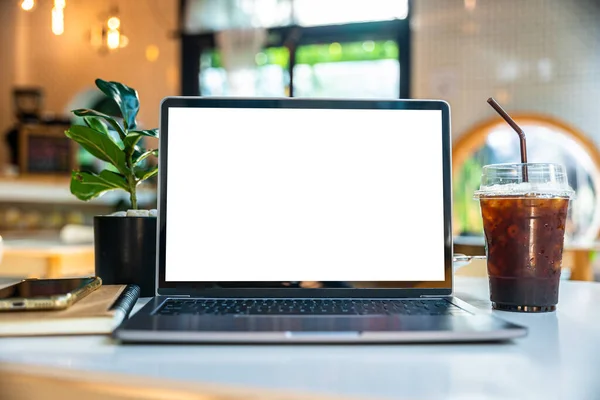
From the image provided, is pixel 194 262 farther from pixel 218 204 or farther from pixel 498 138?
pixel 498 138

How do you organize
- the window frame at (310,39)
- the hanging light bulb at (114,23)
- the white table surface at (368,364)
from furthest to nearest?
1. the window frame at (310,39)
2. the hanging light bulb at (114,23)
3. the white table surface at (368,364)

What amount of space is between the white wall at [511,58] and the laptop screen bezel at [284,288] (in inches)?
145

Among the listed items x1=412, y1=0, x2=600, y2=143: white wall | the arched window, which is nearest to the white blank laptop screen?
the arched window

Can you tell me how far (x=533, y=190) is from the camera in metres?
0.75

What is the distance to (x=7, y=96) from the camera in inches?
216

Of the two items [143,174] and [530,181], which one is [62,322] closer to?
[143,174]

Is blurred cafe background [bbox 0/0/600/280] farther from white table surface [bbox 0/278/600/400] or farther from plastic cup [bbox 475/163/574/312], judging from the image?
white table surface [bbox 0/278/600/400]

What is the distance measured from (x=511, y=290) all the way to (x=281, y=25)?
452 cm

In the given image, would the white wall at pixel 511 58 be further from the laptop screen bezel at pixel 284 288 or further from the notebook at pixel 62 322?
the notebook at pixel 62 322

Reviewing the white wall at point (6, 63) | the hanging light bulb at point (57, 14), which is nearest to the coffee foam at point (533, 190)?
the hanging light bulb at point (57, 14)

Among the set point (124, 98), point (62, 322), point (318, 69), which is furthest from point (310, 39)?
point (62, 322)

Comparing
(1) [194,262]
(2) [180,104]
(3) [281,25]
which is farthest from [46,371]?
(3) [281,25]

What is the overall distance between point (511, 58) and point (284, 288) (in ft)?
13.5

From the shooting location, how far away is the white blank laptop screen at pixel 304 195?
2.57ft
